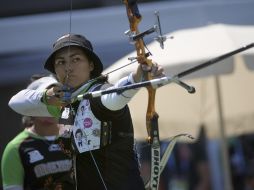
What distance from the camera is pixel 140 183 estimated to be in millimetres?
3326

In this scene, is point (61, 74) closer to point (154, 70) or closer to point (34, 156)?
point (154, 70)

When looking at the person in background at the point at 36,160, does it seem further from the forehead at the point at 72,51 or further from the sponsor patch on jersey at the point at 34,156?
the forehead at the point at 72,51

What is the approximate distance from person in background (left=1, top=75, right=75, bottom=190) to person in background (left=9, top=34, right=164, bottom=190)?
3.42ft

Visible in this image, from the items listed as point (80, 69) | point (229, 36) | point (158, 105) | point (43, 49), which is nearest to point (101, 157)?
point (80, 69)

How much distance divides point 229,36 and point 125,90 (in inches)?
126

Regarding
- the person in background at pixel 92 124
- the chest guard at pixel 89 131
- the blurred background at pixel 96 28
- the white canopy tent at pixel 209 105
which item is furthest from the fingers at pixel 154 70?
the blurred background at pixel 96 28

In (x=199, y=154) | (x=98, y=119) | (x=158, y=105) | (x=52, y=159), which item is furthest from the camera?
(x=199, y=154)

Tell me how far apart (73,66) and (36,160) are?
4.58ft

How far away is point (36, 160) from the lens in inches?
185

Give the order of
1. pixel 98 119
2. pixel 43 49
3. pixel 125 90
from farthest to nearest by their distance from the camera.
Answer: pixel 43 49 < pixel 98 119 < pixel 125 90

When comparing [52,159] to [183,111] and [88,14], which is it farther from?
[88,14]

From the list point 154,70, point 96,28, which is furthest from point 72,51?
point 96,28

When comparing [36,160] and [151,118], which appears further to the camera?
[36,160]

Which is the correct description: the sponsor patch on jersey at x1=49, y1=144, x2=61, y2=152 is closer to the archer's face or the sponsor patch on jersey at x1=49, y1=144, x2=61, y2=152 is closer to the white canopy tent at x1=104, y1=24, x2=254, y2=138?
the archer's face
